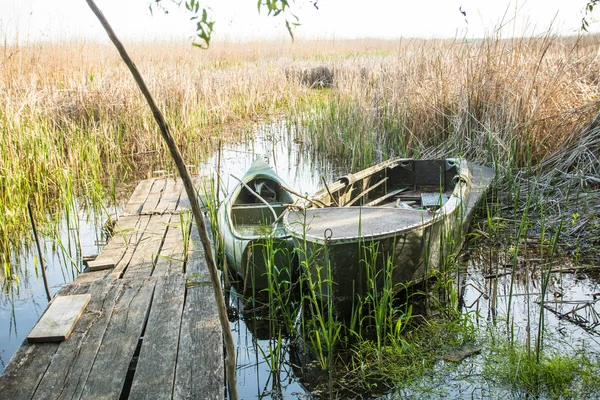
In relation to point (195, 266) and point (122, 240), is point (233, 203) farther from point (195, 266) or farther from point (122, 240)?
point (195, 266)

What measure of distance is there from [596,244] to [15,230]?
5.11m

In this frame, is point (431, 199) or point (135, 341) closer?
point (135, 341)

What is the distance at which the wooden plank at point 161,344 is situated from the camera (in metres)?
2.51

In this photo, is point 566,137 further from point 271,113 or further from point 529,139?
point 271,113

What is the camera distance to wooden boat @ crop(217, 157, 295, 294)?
157 inches

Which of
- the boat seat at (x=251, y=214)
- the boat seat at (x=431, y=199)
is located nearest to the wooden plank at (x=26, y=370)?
the boat seat at (x=251, y=214)

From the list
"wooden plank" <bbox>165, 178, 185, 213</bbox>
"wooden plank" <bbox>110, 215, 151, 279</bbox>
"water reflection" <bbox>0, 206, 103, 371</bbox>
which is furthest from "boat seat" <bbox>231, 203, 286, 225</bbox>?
"water reflection" <bbox>0, 206, 103, 371</bbox>

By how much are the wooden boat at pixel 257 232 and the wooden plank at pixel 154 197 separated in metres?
0.94

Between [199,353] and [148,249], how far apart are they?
1904 mm

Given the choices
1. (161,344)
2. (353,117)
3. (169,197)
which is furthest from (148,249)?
(353,117)

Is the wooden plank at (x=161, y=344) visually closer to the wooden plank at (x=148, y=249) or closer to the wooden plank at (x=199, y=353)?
the wooden plank at (x=199, y=353)

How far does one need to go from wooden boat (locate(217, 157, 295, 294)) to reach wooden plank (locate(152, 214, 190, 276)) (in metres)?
0.36

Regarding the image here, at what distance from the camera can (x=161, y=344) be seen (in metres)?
2.90

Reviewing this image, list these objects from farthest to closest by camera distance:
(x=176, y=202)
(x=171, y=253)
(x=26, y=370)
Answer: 1. (x=176, y=202)
2. (x=171, y=253)
3. (x=26, y=370)
